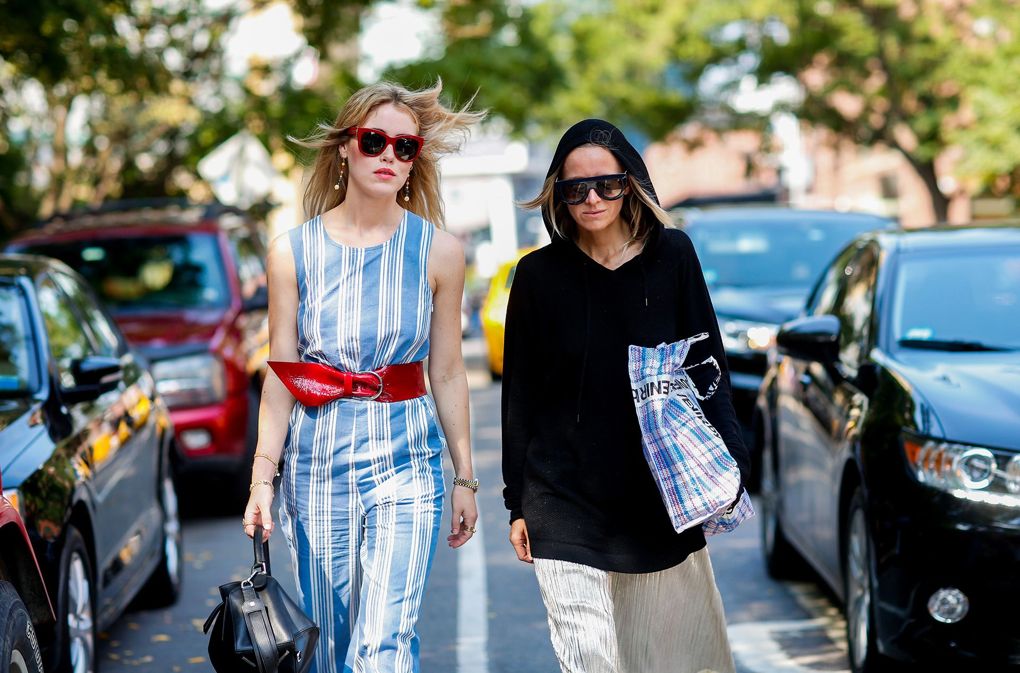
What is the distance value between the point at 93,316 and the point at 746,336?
15.0ft

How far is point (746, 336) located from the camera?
10.8 meters

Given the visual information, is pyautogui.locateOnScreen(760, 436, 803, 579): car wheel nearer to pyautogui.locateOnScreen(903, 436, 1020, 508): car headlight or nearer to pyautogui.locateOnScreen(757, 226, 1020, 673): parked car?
pyautogui.locateOnScreen(757, 226, 1020, 673): parked car

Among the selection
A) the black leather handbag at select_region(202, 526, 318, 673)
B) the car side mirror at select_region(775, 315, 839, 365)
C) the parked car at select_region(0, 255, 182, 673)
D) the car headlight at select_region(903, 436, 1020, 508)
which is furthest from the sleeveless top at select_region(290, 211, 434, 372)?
the car side mirror at select_region(775, 315, 839, 365)

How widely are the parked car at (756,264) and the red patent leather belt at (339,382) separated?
6590mm

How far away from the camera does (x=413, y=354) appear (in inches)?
163

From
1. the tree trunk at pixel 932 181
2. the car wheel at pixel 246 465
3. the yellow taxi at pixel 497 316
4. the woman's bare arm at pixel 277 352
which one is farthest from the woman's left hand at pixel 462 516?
the tree trunk at pixel 932 181

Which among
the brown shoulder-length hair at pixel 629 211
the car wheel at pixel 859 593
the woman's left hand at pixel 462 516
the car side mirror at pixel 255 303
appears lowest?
the car wheel at pixel 859 593

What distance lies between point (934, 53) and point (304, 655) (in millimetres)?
26848

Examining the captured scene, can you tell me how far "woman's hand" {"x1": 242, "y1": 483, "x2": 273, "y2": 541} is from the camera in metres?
4.03

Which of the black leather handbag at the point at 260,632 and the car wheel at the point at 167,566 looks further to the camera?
the car wheel at the point at 167,566

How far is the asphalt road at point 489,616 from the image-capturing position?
21.1ft

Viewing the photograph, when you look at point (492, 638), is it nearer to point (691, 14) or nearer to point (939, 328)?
point (939, 328)

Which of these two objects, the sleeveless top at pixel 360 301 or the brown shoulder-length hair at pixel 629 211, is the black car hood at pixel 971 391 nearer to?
the brown shoulder-length hair at pixel 629 211

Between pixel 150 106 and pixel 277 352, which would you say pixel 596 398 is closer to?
pixel 277 352
